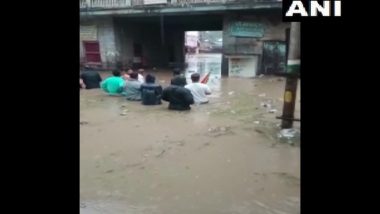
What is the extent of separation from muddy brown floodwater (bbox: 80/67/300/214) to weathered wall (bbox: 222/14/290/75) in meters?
9.00

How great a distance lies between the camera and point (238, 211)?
482 cm

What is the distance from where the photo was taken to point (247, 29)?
68.1 feet

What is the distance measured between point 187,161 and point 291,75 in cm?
277

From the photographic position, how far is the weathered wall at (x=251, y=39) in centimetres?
2031

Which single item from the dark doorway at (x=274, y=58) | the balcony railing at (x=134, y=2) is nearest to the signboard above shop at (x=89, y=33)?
the balcony railing at (x=134, y=2)

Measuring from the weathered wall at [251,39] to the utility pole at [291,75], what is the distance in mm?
11846

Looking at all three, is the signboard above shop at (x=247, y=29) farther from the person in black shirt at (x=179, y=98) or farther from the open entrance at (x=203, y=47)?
the open entrance at (x=203, y=47)

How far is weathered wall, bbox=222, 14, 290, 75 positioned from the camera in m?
20.3

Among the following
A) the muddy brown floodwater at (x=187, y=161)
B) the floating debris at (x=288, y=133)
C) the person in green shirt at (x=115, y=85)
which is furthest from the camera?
the person in green shirt at (x=115, y=85)

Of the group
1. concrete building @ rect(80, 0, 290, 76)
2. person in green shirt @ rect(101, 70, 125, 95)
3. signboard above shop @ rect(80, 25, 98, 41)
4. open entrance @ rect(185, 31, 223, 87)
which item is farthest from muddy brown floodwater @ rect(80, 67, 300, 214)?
open entrance @ rect(185, 31, 223, 87)

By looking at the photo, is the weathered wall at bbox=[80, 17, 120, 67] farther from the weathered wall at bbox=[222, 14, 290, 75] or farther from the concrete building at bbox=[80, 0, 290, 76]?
the weathered wall at bbox=[222, 14, 290, 75]
